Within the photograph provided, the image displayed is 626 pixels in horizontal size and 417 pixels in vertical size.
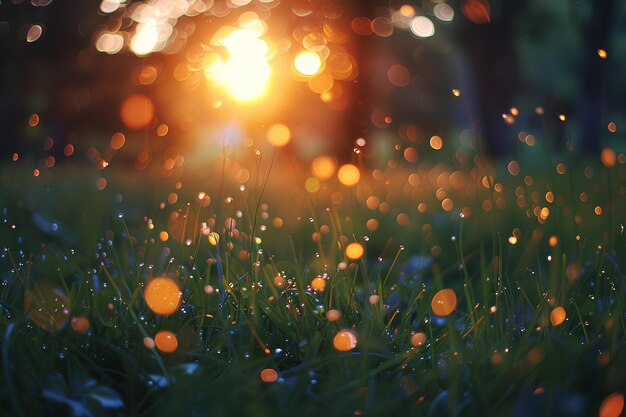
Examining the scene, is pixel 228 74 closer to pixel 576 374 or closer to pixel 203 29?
pixel 576 374

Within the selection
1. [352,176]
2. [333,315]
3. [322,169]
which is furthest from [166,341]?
[322,169]

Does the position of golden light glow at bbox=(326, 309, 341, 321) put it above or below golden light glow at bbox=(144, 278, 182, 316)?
above

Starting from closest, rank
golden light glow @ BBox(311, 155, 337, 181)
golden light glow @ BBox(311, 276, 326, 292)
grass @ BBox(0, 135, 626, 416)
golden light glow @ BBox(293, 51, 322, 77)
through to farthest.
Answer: grass @ BBox(0, 135, 626, 416) → golden light glow @ BBox(311, 276, 326, 292) → golden light glow @ BBox(311, 155, 337, 181) → golden light glow @ BBox(293, 51, 322, 77)

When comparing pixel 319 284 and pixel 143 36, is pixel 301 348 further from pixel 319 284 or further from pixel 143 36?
pixel 143 36

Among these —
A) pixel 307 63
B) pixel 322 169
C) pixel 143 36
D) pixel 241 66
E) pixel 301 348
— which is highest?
pixel 241 66

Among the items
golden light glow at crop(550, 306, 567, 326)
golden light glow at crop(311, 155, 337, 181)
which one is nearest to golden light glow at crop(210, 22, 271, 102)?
golden light glow at crop(311, 155, 337, 181)

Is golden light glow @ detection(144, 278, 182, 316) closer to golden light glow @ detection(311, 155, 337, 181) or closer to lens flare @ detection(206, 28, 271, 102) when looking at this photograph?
lens flare @ detection(206, 28, 271, 102)

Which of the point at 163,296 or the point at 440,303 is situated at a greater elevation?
the point at 163,296

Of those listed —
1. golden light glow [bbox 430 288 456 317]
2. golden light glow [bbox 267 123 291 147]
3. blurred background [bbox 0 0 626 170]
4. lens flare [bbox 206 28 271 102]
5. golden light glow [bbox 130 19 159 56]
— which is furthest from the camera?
golden light glow [bbox 130 19 159 56]
